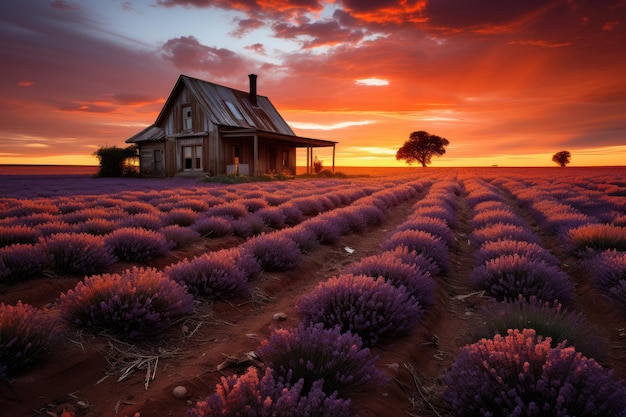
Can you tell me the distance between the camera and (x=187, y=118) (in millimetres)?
26781

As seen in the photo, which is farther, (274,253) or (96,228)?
(96,228)

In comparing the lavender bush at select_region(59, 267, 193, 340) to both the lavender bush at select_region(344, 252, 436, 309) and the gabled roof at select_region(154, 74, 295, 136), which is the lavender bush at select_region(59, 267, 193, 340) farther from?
the gabled roof at select_region(154, 74, 295, 136)

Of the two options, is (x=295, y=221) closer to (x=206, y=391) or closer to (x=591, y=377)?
(x=206, y=391)

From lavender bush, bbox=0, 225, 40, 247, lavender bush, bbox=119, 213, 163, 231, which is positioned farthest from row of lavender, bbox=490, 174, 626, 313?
lavender bush, bbox=0, 225, 40, 247

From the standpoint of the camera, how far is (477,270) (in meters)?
4.41

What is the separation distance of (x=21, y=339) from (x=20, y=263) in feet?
7.32

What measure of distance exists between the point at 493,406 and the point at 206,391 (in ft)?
5.48

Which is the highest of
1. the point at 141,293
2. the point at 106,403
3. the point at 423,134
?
the point at 423,134

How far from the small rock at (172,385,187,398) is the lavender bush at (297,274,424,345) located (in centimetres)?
98

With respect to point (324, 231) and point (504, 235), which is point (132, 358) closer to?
point (324, 231)

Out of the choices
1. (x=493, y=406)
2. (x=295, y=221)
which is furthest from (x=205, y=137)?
(x=493, y=406)

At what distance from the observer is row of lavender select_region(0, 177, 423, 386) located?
2385 millimetres

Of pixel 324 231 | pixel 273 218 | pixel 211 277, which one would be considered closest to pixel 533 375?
pixel 211 277

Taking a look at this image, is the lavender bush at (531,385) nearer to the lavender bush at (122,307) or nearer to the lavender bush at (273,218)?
the lavender bush at (122,307)
